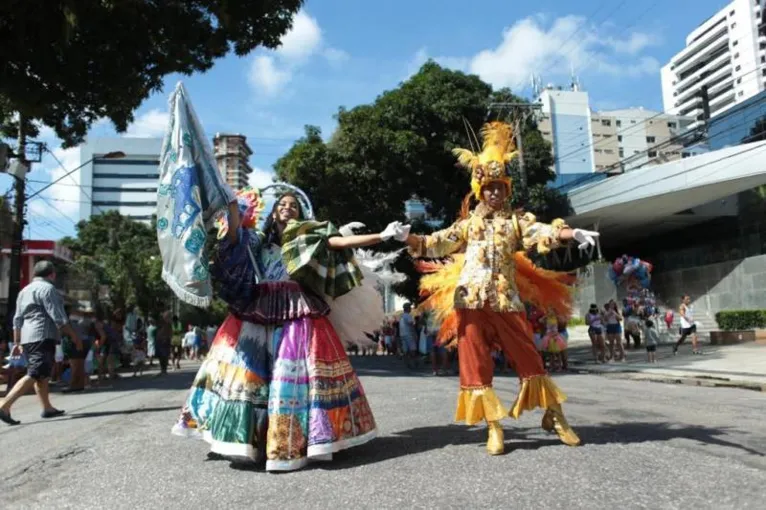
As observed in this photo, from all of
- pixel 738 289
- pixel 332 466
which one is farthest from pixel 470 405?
pixel 738 289

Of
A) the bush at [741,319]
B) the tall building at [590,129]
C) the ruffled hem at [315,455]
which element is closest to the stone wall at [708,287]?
the bush at [741,319]

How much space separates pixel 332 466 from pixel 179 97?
2.59 m

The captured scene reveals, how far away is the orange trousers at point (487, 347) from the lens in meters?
4.37

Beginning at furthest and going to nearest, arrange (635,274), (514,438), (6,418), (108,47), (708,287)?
(708,287) < (635,274) < (108,47) < (6,418) < (514,438)

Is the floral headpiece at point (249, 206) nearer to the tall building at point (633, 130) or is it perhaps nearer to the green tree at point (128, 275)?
the green tree at point (128, 275)

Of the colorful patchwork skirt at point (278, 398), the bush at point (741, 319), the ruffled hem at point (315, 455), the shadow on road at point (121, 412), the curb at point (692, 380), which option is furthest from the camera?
the bush at point (741, 319)

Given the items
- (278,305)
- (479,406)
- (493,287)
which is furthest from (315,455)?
(493,287)

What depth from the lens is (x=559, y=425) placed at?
4.26 meters

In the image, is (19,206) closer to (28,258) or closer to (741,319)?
(28,258)

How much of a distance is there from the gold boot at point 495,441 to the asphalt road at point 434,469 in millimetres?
50

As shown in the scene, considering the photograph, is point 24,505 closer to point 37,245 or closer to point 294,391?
point 294,391

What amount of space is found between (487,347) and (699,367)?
10046 mm

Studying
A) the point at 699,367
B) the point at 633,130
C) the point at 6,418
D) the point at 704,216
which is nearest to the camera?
the point at 6,418

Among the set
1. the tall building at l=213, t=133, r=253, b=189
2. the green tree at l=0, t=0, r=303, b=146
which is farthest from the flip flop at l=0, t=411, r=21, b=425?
the tall building at l=213, t=133, r=253, b=189
